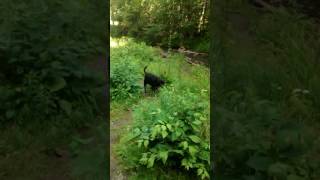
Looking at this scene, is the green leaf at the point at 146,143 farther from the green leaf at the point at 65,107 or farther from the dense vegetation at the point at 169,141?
the green leaf at the point at 65,107

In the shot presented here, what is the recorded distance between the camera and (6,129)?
3.47 meters

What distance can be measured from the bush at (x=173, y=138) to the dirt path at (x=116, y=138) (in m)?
0.10

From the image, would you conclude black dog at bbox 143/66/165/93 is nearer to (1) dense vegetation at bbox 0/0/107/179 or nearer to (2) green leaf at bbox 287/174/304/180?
(1) dense vegetation at bbox 0/0/107/179

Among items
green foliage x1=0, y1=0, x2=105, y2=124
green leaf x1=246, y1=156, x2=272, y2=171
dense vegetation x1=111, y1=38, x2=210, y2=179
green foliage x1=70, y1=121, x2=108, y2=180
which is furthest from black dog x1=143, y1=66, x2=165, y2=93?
green leaf x1=246, y1=156, x2=272, y2=171

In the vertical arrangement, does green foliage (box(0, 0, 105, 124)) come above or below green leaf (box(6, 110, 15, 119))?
above

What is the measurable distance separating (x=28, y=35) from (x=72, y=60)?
17.2 inches

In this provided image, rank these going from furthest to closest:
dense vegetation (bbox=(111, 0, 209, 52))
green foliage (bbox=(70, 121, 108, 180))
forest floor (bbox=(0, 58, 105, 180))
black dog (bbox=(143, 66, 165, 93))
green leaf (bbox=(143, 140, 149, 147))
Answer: dense vegetation (bbox=(111, 0, 209, 52))
black dog (bbox=(143, 66, 165, 93))
green leaf (bbox=(143, 140, 149, 147))
green foliage (bbox=(70, 121, 108, 180))
forest floor (bbox=(0, 58, 105, 180))

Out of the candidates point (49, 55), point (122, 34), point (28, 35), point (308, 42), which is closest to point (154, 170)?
point (49, 55)

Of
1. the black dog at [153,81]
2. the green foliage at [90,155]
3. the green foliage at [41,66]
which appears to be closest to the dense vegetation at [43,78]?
the green foliage at [41,66]

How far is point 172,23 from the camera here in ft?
33.4

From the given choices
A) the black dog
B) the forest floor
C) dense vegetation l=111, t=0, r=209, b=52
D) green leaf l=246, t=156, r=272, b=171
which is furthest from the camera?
dense vegetation l=111, t=0, r=209, b=52

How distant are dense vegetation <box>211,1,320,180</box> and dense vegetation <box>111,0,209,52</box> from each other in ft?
13.5

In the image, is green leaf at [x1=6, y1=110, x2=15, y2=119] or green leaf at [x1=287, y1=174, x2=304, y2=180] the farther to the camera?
green leaf at [x1=6, y1=110, x2=15, y2=119]

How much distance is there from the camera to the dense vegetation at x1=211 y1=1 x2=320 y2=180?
2.85m
